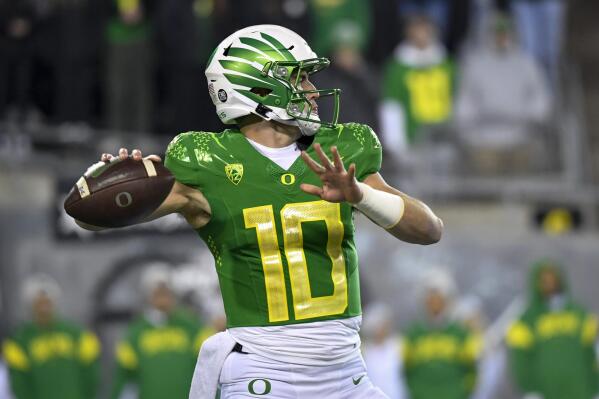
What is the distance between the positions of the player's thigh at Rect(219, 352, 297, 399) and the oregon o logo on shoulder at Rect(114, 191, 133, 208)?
0.58 meters

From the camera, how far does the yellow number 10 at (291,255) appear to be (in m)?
4.62

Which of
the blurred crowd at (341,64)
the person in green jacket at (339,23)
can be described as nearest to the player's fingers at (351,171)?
the blurred crowd at (341,64)

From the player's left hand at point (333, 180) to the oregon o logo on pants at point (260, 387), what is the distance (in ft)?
2.10

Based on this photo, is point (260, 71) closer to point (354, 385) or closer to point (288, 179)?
point (288, 179)

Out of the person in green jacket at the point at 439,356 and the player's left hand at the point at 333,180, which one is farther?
the person in green jacket at the point at 439,356

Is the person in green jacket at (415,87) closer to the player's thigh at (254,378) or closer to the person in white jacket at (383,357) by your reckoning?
the person in white jacket at (383,357)

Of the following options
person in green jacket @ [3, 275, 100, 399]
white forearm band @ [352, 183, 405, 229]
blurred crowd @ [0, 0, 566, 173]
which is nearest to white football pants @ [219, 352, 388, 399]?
white forearm band @ [352, 183, 405, 229]

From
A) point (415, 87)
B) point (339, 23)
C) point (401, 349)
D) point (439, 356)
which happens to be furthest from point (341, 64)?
point (439, 356)

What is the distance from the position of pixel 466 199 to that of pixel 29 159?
3.60 m

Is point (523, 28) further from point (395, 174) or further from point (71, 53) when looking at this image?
point (71, 53)

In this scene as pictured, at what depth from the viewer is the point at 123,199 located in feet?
14.9

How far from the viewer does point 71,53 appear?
38.2 feet

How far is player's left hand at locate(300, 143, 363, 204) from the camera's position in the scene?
168 inches

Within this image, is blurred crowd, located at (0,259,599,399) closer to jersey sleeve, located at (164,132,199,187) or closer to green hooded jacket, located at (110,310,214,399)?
green hooded jacket, located at (110,310,214,399)
